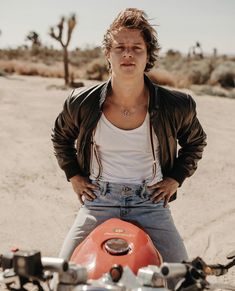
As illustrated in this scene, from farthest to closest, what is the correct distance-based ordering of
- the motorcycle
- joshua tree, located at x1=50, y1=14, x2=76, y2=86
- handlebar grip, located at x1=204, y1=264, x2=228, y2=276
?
joshua tree, located at x1=50, y1=14, x2=76, y2=86
handlebar grip, located at x1=204, y1=264, x2=228, y2=276
the motorcycle

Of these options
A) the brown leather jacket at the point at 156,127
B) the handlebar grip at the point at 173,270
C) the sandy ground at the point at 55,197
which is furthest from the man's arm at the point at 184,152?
the sandy ground at the point at 55,197

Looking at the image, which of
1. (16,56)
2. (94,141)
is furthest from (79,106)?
(16,56)

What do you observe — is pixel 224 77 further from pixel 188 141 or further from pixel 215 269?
pixel 215 269

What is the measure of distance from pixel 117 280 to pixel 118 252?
416 mm

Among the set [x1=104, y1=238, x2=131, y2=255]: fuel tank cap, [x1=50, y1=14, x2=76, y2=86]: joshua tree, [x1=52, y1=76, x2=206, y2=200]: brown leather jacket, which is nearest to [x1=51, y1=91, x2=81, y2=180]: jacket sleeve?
[x1=52, y1=76, x2=206, y2=200]: brown leather jacket

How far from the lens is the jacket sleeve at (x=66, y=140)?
9.61 ft

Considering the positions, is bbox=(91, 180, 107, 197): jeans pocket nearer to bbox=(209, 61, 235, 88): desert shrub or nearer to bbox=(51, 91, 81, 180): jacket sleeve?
bbox=(51, 91, 81, 180): jacket sleeve

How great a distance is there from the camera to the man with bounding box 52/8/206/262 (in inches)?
99.3

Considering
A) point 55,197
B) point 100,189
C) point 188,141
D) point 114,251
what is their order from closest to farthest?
point 114,251 → point 100,189 → point 188,141 → point 55,197

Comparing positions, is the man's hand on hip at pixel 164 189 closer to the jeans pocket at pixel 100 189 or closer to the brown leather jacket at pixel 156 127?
the brown leather jacket at pixel 156 127

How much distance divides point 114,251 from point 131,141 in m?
0.89

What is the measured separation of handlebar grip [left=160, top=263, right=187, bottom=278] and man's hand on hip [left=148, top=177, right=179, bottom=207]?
1.11m

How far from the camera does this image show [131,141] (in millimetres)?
2672

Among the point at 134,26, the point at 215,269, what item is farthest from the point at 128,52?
the point at 215,269
